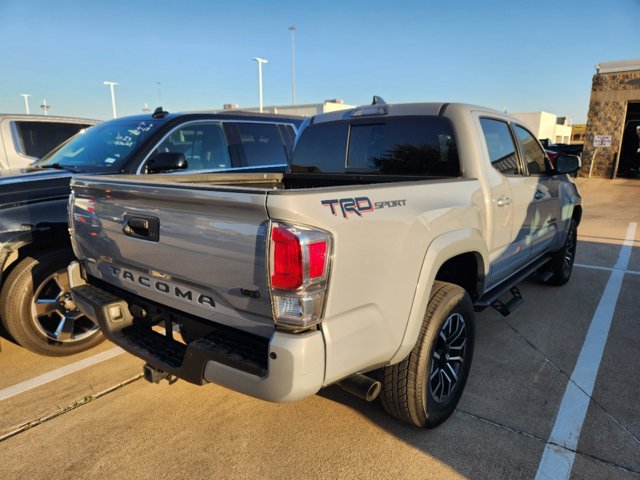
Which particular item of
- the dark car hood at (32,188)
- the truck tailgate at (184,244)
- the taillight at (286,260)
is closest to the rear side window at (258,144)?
the dark car hood at (32,188)

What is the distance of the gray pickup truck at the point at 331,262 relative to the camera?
182cm

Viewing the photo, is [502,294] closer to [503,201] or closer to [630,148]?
[503,201]

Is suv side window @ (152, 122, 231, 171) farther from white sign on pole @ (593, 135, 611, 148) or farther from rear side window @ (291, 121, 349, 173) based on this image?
white sign on pole @ (593, 135, 611, 148)

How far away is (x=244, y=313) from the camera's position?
6.53 feet

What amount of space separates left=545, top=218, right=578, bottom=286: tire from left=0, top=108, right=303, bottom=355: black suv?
144 inches

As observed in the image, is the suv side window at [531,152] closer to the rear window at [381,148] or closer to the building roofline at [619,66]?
the rear window at [381,148]

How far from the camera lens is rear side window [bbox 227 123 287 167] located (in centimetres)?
531

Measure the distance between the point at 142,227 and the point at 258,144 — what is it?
3.46m

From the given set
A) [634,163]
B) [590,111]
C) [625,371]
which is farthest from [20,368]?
[634,163]

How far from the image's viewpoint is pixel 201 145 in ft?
16.3

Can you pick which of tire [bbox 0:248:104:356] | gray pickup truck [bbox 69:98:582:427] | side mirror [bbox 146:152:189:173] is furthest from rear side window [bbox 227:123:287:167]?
tire [bbox 0:248:104:356]

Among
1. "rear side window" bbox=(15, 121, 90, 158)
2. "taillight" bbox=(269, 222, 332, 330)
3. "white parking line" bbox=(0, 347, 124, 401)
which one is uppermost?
"rear side window" bbox=(15, 121, 90, 158)

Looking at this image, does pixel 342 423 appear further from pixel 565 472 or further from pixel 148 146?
pixel 148 146

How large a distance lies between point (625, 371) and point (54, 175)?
196 inches
